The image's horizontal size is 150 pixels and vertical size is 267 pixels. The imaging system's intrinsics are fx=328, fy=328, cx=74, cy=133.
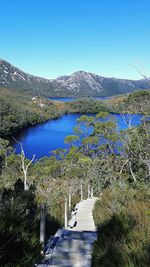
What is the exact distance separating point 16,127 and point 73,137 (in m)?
47.6

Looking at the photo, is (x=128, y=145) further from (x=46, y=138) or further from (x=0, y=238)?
(x=46, y=138)

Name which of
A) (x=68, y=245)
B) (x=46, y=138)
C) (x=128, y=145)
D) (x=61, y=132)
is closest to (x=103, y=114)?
(x=128, y=145)

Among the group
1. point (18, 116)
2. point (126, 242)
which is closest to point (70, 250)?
point (126, 242)

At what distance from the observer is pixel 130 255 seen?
3082 millimetres

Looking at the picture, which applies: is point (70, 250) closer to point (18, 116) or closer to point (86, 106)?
point (18, 116)

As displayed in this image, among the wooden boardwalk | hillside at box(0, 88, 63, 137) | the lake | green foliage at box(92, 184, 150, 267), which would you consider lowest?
the lake

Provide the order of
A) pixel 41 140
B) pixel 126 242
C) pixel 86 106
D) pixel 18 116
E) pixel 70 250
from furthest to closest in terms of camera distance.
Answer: pixel 86 106, pixel 18 116, pixel 41 140, pixel 70 250, pixel 126 242

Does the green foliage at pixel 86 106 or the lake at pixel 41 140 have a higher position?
the green foliage at pixel 86 106

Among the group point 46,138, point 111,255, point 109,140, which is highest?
point 111,255

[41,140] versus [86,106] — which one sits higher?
[86,106]

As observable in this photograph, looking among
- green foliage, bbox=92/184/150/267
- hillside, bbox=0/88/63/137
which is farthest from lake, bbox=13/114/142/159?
green foliage, bbox=92/184/150/267

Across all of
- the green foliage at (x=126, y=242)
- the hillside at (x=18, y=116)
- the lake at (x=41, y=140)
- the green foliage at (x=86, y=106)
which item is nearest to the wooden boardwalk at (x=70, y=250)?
the green foliage at (x=126, y=242)

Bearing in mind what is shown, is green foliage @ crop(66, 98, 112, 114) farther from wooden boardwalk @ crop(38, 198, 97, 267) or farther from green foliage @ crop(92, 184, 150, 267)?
green foliage @ crop(92, 184, 150, 267)

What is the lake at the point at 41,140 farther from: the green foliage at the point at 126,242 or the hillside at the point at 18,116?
the green foliage at the point at 126,242
